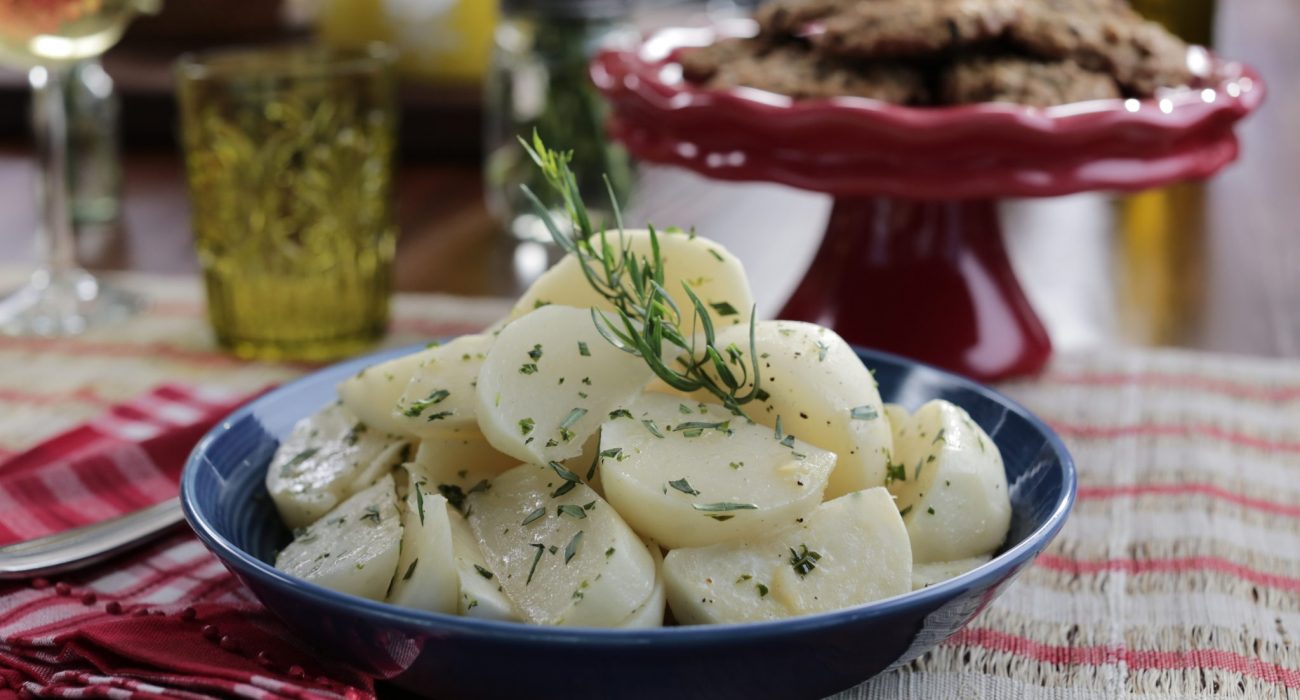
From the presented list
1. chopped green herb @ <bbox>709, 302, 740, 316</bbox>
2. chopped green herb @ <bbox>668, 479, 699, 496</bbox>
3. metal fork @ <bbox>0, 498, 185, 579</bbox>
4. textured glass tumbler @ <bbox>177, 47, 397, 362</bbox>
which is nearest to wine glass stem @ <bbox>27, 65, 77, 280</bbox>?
textured glass tumbler @ <bbox>177, 47, 397, 362</bbox>

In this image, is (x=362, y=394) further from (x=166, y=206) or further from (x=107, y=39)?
(x=166, y=206)

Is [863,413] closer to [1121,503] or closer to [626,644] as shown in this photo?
[626,644]

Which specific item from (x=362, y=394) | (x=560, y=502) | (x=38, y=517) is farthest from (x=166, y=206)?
(x=560, y=502)

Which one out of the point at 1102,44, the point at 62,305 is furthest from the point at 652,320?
the point at 62,305

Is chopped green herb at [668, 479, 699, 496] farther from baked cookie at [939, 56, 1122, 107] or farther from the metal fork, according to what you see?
baked cookie at [939, 56, 1122, 107]

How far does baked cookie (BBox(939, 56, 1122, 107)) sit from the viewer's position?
4.50 ft

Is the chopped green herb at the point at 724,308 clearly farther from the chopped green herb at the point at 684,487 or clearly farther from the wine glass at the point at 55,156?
the wine glass at the point at 55,156

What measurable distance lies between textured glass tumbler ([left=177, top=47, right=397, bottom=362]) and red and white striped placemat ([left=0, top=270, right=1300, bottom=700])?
64 mm

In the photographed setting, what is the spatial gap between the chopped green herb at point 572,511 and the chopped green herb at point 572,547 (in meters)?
0.01

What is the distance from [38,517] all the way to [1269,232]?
180 cm

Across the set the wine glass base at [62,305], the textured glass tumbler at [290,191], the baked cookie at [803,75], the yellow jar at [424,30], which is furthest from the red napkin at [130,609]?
the yellow jar at [424,30]

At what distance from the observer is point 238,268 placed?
1635 millimetres

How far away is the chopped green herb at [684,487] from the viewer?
81 cm

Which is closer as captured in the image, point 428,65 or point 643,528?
point 643,528
